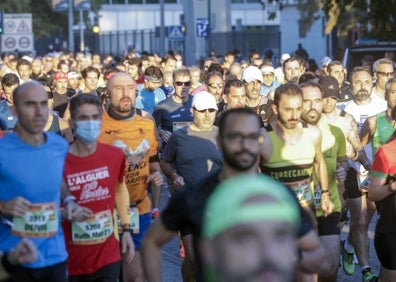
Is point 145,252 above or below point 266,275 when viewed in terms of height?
below

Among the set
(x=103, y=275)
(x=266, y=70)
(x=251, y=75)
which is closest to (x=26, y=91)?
(x=103, y=275)

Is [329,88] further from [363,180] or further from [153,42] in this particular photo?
[153,42]

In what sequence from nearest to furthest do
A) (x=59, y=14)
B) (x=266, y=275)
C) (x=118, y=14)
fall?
1. (x=266, y=275)
2. (x=59, y=14)
3. (x=118, y=14)

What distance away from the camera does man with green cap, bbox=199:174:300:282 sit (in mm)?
3000

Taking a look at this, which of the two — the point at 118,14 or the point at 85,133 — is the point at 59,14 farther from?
the point at 85,133

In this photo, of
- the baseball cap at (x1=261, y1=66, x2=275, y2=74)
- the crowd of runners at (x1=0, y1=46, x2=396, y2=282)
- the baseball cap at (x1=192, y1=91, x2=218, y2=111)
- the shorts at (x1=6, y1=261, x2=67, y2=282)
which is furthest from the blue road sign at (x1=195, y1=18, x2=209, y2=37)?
the shorts at (x1=6, y1=261, x2=67, y2=282)

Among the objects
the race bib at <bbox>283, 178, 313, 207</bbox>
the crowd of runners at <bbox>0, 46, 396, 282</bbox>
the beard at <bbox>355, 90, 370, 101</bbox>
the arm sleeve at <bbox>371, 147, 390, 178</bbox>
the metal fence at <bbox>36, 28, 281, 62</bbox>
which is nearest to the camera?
the crowd of runners at <bbox>0, 46, 396, 282</bbox>

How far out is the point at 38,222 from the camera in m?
6.46

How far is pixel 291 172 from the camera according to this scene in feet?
26.2

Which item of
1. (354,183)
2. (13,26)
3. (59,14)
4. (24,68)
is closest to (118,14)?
(59,14)

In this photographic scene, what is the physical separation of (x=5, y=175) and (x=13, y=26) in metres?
30.9

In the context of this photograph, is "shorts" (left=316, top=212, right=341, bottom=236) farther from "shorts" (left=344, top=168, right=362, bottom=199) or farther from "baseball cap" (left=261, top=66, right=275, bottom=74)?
"baseball cap" (left=261, top=66, right=275, bottom=74)

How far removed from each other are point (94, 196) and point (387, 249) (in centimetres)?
217

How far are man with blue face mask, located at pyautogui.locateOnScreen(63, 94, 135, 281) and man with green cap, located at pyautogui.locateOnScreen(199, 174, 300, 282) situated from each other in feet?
13.3
